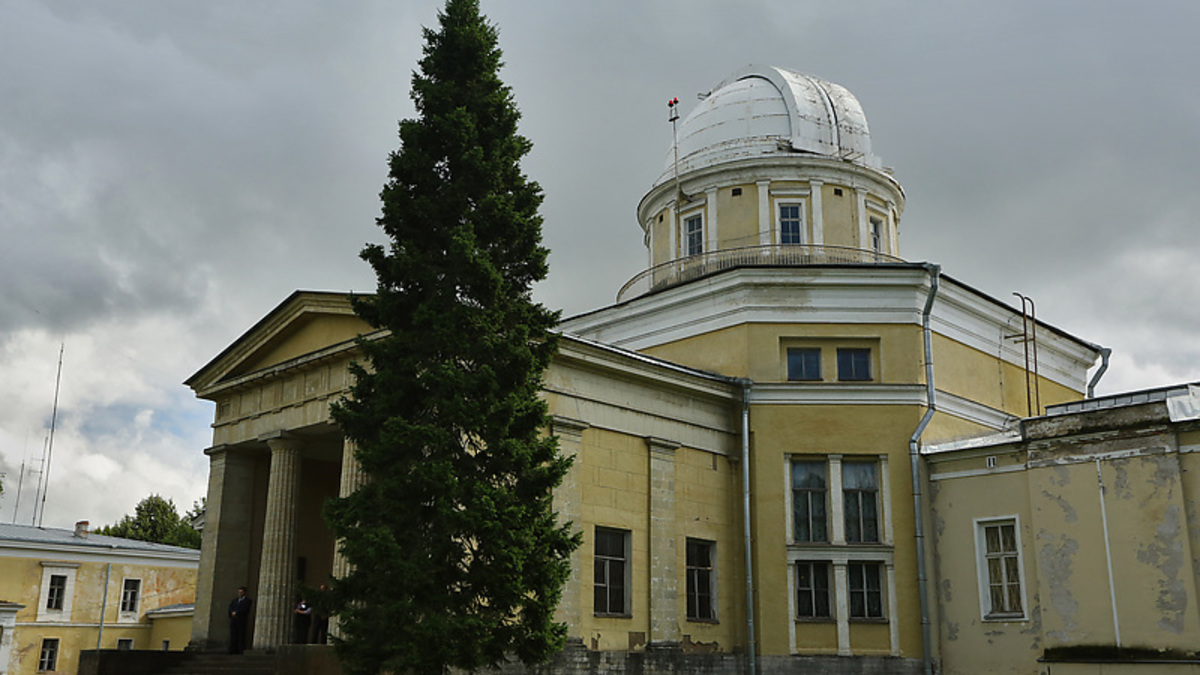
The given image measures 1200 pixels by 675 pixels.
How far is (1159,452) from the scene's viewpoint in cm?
1966

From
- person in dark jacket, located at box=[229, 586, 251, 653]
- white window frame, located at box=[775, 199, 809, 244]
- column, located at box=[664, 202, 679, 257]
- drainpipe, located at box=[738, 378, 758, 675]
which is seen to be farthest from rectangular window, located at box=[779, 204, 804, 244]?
person in dark jacket, located at box=[229, 586, 251, 653]

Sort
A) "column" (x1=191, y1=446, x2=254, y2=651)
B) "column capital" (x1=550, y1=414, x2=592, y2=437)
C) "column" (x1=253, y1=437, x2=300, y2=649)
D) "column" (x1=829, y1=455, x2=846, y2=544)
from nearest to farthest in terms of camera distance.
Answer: "column capital" (x1=550, y1=414, x2=592, y2=437)
"column" (x1=253, y1=437, x2=300, y2=649)
"column" (x1=191, y1=446, x2=254, y2=651)
"column" (x1=829, y1=455, x2=846, y2=544)

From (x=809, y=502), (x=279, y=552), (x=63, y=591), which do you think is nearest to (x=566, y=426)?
(x=279, y=552)

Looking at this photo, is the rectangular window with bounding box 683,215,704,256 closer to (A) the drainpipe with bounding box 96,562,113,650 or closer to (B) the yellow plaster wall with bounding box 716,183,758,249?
(B) the yellow plaster wall with bounding box 716,183,758,249

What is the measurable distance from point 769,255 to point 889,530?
7.72 meters

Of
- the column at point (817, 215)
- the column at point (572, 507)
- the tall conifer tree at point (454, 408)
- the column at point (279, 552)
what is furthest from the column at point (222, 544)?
the column at point (817, 215)

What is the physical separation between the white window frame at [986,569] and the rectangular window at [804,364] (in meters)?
4.62

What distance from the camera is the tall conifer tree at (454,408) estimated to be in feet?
48.0

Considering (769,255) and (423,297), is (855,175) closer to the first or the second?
(769,255)

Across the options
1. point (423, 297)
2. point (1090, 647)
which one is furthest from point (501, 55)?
point (1090, 647)

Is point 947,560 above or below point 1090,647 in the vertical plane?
above

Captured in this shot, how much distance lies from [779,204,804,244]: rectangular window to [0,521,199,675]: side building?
28519mm

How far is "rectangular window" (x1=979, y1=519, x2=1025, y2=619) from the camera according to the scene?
21.7 m

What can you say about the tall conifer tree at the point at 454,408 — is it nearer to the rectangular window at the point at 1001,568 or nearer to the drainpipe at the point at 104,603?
the rectangular window at the point at 1001,568
